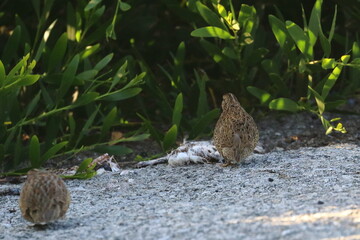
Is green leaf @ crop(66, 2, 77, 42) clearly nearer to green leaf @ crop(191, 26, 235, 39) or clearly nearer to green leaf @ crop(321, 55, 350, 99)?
green leaf @ crop(191, 26, 235, 39)

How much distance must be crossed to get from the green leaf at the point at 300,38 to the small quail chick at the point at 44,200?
74.6 inches

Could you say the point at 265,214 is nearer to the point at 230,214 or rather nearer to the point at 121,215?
the point at 230,214

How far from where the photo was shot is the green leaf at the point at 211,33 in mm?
5254

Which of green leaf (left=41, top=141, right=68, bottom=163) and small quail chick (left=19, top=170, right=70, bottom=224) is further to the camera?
green leaf (left=41, top=141, right=68, bottom=163)

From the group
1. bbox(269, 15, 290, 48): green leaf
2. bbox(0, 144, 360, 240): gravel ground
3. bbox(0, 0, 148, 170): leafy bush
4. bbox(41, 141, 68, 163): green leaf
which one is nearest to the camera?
bbox(0, 144, 360, 240): gravel ground

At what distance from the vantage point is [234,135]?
4.94 meters

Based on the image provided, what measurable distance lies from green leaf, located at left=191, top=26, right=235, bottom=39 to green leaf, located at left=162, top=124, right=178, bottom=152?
57 cm

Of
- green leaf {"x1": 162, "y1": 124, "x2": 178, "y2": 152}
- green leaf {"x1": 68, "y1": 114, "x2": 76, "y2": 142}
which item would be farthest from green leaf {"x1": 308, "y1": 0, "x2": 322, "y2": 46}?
green leaf {"x1": 68, "y1": 114, "x2": 76, "y2": 142}

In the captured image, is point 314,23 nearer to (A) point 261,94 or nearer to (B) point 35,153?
(A) point 261,94

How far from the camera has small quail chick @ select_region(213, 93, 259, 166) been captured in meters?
4.89

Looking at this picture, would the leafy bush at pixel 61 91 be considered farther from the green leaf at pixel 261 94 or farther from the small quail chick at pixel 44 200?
the small quail chick at pixel 44 200

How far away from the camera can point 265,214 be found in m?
3.64

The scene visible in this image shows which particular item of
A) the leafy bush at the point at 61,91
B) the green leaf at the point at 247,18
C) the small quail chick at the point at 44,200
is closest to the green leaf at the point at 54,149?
the leafy bush at the point at 61,91

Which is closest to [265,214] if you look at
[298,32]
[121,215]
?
[121,215]
